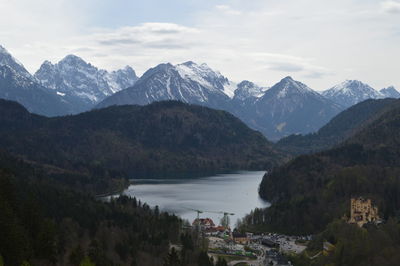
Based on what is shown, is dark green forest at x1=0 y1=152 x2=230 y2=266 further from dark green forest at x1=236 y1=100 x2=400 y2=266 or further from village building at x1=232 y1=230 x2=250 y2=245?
dark green forest at x1=236 y1=100 x2=400 y2=266

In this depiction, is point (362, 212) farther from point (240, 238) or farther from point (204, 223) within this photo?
point (204, 223)

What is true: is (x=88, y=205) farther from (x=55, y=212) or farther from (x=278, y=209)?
(x=278, y=209)

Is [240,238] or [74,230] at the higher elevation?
[74,230]

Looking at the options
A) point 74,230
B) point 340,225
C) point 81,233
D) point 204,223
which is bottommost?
point 204,223

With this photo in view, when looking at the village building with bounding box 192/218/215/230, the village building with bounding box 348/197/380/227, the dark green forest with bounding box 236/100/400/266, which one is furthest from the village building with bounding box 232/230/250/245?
the village building with bounding box 348/197/380/227

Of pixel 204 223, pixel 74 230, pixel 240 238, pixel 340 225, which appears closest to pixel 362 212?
pixel 340 225

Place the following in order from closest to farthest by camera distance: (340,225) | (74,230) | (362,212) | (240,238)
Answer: (74,230), (340,225), (240,238), (362,212)

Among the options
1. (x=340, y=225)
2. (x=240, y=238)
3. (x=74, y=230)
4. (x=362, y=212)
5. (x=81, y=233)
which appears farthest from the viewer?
(x=362, y=212)

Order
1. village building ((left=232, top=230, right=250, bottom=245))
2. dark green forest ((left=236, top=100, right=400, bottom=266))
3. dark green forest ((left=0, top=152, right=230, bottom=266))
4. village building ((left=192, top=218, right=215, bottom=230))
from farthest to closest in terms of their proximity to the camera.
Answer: village building ((left=192, top=218, right=215, bottom=230)) < village building ((left=232, top=230, right=250, bottom=245)) < dark green forest ((left=236, top=100, right=400, bottom=266)) < dark green forest ((left=0, top=152, right=230, bottom=266))

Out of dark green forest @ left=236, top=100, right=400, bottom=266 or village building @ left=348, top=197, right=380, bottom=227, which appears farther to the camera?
village building @ left=348, top=197, right=380, bottom=227
